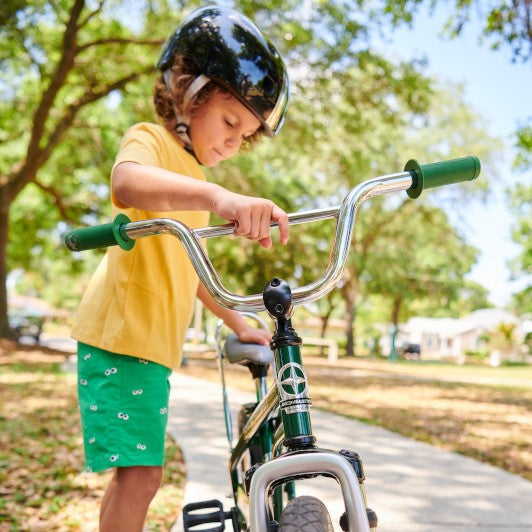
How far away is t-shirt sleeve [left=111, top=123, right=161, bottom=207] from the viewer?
1.57 metres

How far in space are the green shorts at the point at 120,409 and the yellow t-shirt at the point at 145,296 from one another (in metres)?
0.05

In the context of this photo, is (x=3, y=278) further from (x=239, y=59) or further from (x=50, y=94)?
(x=239, y=59)

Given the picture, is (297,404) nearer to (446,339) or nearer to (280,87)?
(280,87)

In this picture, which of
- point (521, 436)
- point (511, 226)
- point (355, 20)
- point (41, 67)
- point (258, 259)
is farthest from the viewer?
point (511, 226)

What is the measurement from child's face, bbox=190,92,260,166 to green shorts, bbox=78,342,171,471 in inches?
26.7

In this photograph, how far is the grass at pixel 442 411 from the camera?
5368 millimetres

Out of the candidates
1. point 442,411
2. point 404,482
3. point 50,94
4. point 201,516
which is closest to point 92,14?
point 50,94

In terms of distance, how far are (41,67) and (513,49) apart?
920 centimetres

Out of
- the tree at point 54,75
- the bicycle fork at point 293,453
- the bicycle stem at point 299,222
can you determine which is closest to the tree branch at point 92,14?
the tree at point 54,75

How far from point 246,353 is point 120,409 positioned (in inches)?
19.3

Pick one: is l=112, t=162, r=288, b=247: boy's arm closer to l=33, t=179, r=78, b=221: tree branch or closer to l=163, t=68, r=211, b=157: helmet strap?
l=163, t=68, r=211, b=157: helmet strap

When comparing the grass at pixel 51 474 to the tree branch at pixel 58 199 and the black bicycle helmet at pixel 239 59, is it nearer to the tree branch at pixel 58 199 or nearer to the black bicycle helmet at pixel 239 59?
the black bicycle helmet at pixel 239 59

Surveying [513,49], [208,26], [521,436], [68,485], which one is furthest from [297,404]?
[513,49]

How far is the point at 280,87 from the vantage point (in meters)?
1.83
